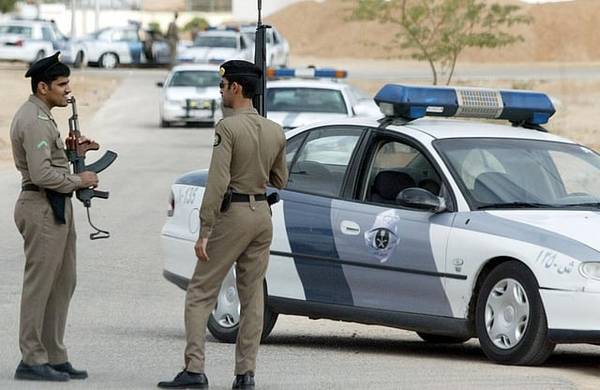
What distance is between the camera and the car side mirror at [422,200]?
9.55 meters

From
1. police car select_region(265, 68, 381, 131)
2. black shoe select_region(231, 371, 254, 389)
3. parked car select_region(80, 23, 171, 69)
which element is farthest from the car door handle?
parked car select_region(80, 23, 171, 69)

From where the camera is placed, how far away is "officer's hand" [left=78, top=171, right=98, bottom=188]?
8.38 m

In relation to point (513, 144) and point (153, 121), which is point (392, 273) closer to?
point (513, 144)

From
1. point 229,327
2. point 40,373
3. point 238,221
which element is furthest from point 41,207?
point 229,327

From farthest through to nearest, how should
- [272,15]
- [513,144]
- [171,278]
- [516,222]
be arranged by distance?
[272,15] → [171,278] → [513,144] → [516,222]

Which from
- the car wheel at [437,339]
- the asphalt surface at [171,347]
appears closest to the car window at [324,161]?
the asphalt surface at [171,347]

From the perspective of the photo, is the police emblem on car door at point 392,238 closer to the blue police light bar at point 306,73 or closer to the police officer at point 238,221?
the police officer at point 238,221

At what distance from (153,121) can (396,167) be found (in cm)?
2792

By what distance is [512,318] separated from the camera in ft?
30.2

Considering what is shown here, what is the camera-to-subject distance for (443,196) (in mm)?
9766

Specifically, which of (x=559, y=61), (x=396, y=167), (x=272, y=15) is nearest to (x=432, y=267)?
(x=396, y=167)

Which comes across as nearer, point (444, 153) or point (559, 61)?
point (444, 153)

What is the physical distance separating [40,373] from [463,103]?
3.50 m

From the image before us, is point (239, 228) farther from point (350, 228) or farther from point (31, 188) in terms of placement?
point (350, 228)
